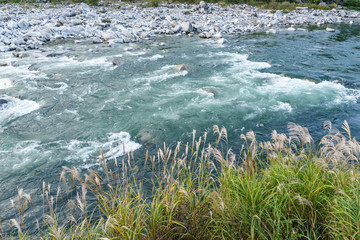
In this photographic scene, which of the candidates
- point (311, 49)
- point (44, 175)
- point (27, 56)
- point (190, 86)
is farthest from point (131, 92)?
point (311, 49)

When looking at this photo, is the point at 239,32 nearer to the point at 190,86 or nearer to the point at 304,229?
the point at 190,86

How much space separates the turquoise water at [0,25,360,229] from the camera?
7.00 m

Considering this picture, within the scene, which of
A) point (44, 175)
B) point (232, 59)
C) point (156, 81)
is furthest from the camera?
point (232, 59)

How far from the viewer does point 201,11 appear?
36.4m

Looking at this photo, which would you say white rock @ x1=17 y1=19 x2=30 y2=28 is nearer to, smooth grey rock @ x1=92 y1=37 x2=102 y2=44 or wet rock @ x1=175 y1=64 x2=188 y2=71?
smooth grey rock @ x1=92 y1=37 x2=102 y2=44

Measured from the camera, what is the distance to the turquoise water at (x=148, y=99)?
7.00m

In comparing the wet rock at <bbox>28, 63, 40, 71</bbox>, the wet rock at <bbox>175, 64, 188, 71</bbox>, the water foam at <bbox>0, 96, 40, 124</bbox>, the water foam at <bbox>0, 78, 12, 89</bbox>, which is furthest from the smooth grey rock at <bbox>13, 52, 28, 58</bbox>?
the wet rock at <bbox>175, 64, 188, 71</bbox>

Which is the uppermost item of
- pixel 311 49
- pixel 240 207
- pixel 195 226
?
pixel 240 207

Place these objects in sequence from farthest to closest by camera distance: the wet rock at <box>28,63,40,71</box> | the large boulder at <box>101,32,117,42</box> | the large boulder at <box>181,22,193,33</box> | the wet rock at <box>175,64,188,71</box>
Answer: the large boulder at <box>181,22,193,33</box> < the large boulder at <box>101,32,117,42</box> < the wet rock at <box>28,63,40,71</box> < the wet rock at <box>175,64,188,71</box>

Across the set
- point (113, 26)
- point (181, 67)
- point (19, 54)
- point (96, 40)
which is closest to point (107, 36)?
point (96, 40)

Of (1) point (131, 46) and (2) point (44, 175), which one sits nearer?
(2) point (44, 175)

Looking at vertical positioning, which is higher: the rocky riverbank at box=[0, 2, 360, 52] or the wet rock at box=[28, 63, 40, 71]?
the rocky riverbank at box=[0, 2, 360, 52]

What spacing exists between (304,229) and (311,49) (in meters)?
17.5

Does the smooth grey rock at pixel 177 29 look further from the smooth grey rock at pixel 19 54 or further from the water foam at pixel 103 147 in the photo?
the water foam at pixel 103 147
